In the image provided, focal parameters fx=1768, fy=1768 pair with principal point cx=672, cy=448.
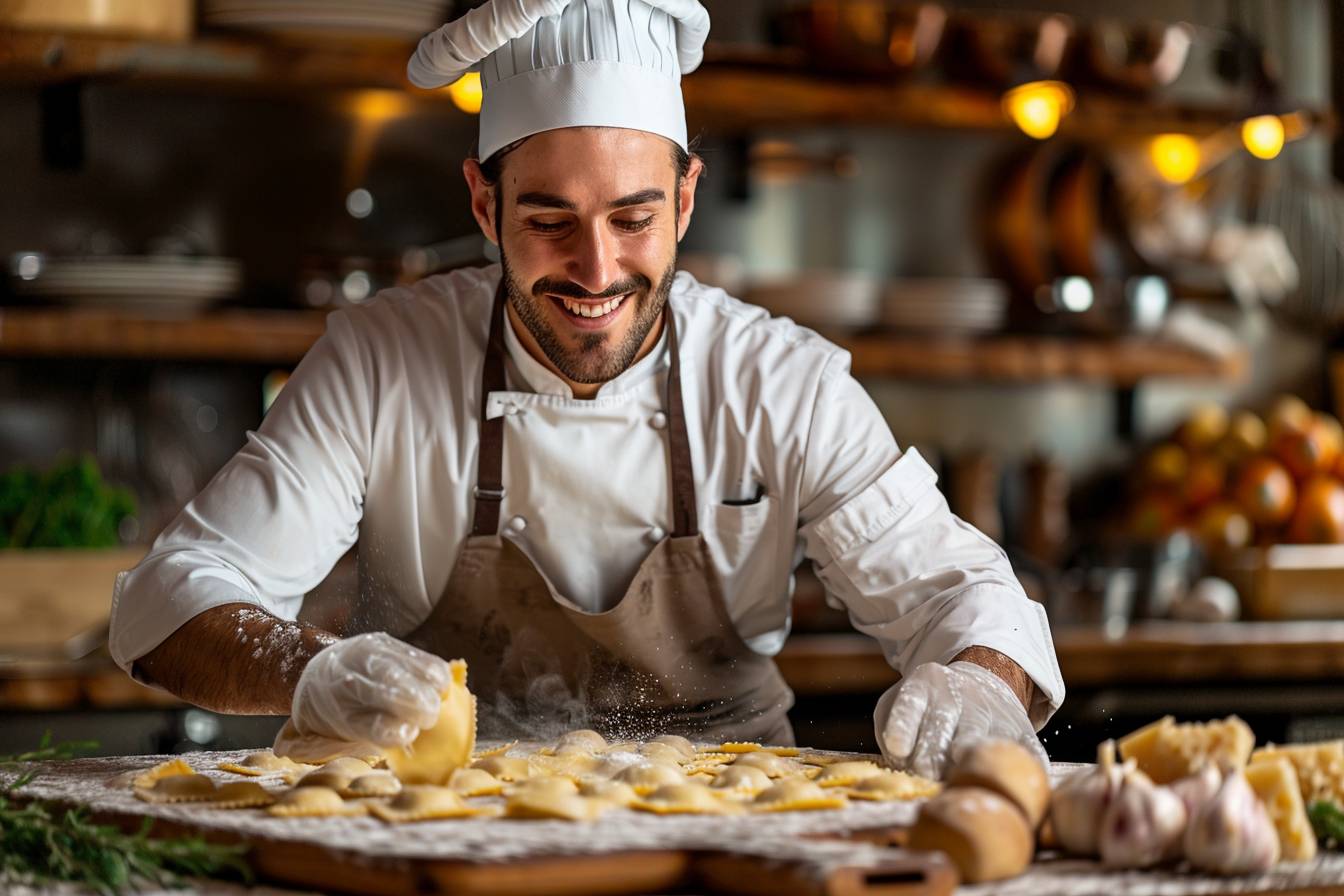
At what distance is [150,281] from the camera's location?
354 centimetres

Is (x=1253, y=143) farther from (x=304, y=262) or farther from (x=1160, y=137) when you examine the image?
(x=304, y=262)

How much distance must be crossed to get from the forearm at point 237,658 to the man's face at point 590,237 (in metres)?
0.56

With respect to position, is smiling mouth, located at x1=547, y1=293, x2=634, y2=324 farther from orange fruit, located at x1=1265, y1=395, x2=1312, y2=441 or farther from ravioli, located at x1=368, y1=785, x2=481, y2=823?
orange fruit, located at x1=1265, y1=395, x2=1312, y2=441

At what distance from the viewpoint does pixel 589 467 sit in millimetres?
2385

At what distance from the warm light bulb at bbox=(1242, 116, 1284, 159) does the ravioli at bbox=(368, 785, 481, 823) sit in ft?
10.8

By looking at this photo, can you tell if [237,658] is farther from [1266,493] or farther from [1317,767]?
[1266,493]

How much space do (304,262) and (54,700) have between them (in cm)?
106

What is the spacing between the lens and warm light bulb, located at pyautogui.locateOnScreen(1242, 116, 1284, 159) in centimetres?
426

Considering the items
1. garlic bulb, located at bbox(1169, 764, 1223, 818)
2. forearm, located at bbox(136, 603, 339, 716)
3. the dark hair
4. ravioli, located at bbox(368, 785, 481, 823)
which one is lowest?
ravioli, located at bbox(368, 785, 481, 823)

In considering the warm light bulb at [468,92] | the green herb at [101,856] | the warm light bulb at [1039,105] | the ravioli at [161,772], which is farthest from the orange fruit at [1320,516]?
the green herb at [101,856]

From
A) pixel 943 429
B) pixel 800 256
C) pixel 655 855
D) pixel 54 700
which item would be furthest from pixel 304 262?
pixel 655 855

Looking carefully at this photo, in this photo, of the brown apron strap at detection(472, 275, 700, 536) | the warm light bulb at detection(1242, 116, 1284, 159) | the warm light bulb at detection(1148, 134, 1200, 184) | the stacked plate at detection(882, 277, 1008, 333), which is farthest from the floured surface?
the warm light bulb at detection(1148, 134, 1200, 184)

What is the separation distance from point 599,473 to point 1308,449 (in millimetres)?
2713

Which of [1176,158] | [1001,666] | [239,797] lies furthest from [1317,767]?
[1176,158]
